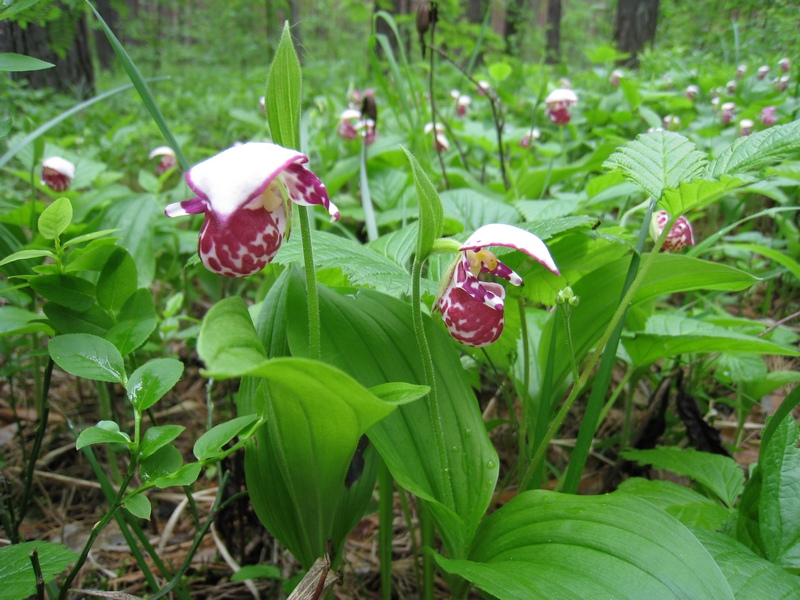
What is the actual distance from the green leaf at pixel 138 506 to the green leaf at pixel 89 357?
0.53ft

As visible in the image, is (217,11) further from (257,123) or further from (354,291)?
(354,291)

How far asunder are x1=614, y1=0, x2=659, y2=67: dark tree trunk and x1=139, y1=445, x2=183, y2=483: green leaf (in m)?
6.96

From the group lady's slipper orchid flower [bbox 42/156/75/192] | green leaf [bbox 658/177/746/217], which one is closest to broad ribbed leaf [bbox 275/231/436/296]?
green leaf [bbox 658/177/746/217]

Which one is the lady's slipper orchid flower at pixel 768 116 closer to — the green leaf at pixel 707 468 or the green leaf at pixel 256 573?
the green leaf at pixel 707 468

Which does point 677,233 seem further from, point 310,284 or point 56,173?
point 56,173

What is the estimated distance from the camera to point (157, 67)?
27.8 feet

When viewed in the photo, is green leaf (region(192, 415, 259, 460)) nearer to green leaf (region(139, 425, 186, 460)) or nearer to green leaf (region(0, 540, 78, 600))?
green leaf (region(139, 425, 186, 460))

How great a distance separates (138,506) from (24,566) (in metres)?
0.17

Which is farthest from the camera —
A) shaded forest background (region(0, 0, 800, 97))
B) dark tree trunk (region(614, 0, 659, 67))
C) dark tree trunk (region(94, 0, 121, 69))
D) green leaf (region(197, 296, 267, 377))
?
dark tree trunk (region(94, 0, 121, 69))

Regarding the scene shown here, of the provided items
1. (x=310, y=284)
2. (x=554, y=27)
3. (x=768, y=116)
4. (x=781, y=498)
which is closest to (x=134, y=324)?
(x=310, y=284)

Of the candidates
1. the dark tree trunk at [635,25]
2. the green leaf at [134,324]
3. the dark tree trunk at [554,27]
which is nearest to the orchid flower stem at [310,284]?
the green leaf at [134,324]

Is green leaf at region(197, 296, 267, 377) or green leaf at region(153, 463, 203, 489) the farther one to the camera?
green leaf at region(153, 463, 203, 489)

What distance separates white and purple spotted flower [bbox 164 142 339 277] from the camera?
A: 0.54 metres

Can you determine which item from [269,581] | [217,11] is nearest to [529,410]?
[269,581]
